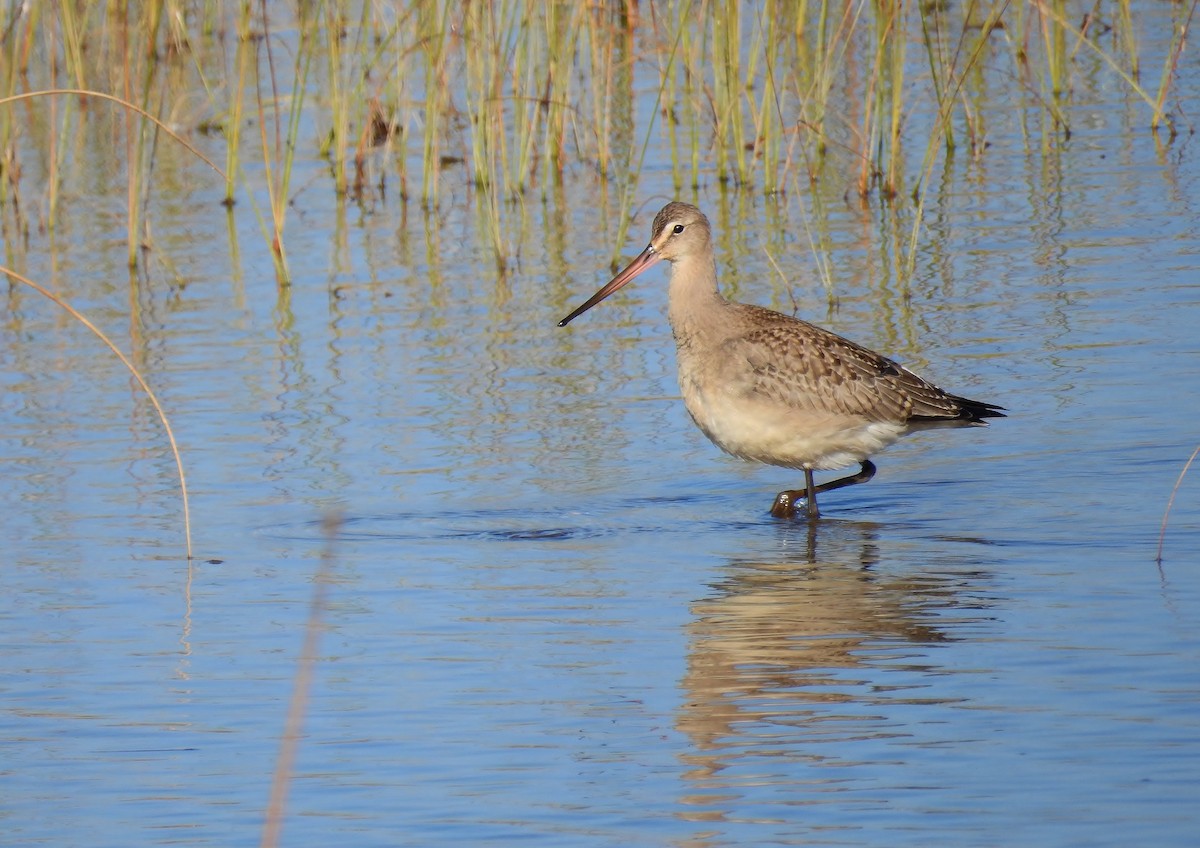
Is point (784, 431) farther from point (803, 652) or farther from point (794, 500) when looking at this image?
point (803, 652)

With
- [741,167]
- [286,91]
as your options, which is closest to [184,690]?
[741,167]

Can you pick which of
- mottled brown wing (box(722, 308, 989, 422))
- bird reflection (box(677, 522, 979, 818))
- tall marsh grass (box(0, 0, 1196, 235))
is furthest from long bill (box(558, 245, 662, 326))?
tall marsh grass (box(0, 0, 1196, 235))

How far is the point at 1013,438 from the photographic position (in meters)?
7.43

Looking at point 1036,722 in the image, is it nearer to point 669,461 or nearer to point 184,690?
point 184,690

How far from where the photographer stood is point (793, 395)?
23.1 feet

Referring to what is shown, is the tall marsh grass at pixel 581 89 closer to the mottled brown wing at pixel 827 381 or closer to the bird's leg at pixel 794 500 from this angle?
the mottled brown wing at pixel 827 381

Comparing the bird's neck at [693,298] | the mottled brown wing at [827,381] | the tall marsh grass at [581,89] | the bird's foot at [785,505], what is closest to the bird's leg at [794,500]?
the bird's foot at [785,505]

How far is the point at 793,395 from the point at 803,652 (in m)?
1.81

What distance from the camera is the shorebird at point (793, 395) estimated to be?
6.99 m

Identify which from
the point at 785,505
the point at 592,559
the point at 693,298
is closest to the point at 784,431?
the point at 785,505

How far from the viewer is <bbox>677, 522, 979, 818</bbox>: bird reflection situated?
15.4 feet

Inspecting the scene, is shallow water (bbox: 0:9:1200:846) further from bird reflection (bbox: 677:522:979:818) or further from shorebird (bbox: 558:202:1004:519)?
shorebird (bbox: 558:202:1004:519)

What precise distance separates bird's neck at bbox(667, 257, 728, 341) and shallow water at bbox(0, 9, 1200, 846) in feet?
1.84

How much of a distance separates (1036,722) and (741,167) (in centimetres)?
720
